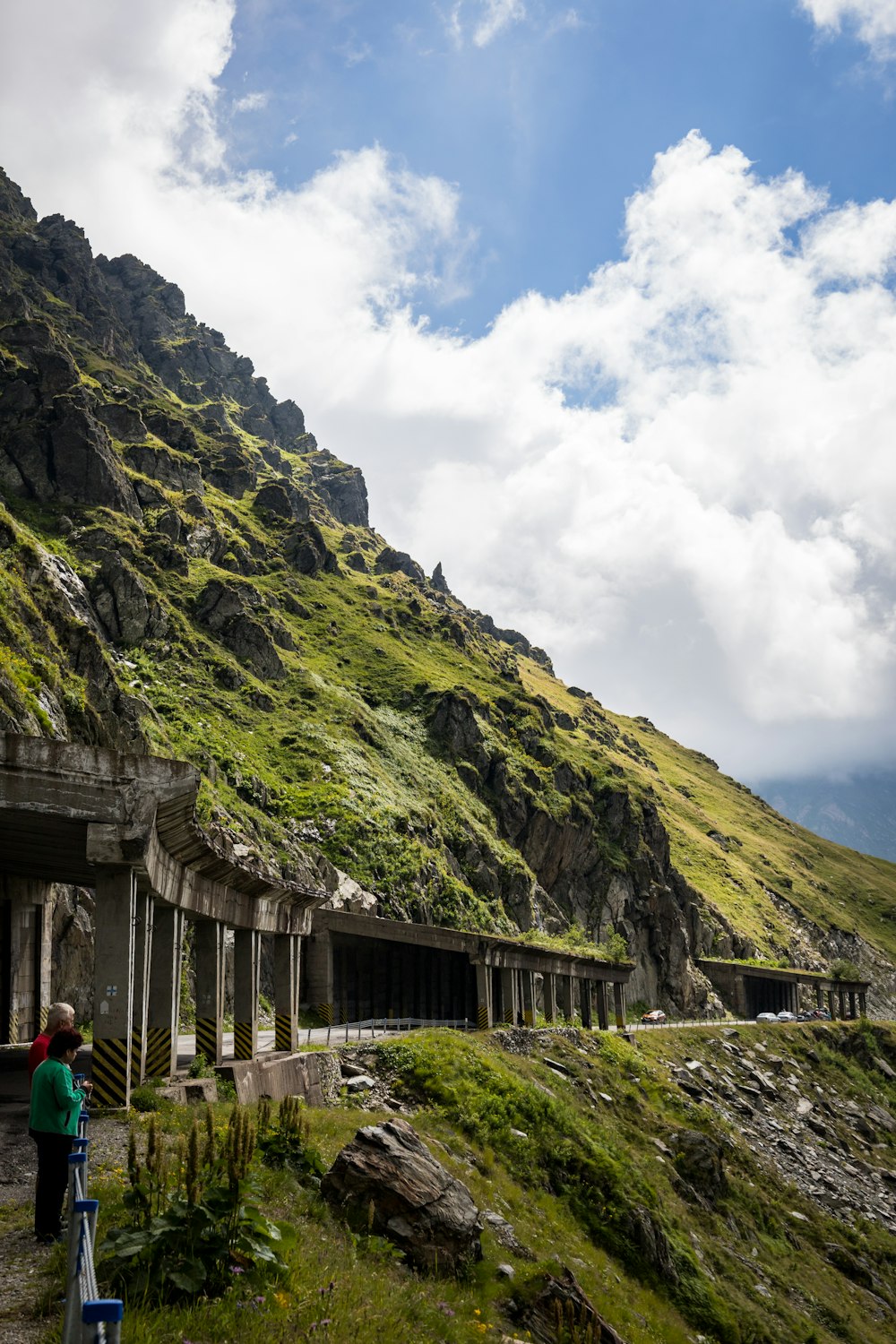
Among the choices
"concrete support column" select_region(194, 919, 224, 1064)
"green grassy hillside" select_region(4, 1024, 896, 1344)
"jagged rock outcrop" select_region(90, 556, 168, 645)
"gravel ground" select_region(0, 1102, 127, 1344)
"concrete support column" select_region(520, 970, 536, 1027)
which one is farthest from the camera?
"jagged rock outcrop" select_region(90, 556, 168, 645)

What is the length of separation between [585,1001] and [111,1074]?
188 ft

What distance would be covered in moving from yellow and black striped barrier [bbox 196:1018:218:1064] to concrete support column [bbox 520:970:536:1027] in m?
30.6

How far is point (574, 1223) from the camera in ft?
75.7

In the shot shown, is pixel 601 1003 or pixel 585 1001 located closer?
pixel 585 1001

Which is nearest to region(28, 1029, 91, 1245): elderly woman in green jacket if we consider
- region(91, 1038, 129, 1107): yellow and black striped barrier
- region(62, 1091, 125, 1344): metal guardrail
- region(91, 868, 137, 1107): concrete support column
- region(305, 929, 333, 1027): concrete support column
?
region(62, 1091, 125, 1344): metal guardrail

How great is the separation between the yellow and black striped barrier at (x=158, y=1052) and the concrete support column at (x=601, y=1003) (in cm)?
5238

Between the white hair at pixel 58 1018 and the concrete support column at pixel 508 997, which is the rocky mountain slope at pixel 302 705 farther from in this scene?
the white hair at pixel 58 1018

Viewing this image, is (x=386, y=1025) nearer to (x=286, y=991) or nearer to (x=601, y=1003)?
(x=286, y=991)

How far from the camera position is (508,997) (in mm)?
51781

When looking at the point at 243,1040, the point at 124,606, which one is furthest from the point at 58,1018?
the point at 124,606

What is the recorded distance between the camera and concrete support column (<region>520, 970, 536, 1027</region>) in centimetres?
5294

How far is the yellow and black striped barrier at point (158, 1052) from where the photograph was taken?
2197 centimetres

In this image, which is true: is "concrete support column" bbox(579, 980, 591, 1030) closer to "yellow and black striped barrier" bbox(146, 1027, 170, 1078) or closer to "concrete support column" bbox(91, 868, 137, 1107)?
"yellow and black striped barrier" bbox(146, 1027, 170, 1078)

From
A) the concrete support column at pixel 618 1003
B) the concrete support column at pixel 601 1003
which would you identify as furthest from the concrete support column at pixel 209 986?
the concrete support column at pixel 618 1003
